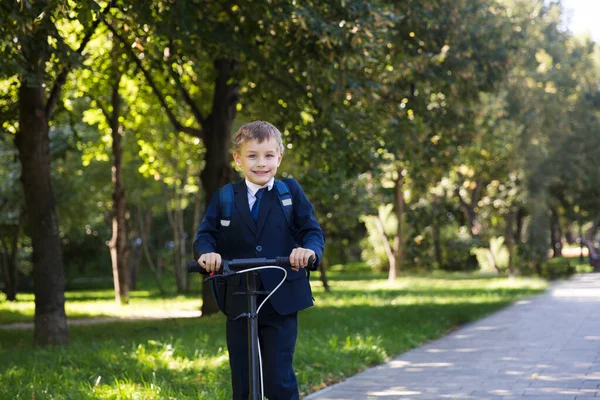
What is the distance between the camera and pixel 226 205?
464cm

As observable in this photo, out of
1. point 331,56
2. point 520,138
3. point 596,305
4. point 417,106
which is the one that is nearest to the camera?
point 331,56

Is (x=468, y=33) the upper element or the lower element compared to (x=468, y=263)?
upper

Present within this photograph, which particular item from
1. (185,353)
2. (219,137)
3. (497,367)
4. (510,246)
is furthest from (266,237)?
(510,246)

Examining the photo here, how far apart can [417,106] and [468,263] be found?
29.0 m

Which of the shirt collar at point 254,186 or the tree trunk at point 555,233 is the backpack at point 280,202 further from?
the tree trunk at point 555,233

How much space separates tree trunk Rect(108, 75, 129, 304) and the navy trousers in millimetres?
15187

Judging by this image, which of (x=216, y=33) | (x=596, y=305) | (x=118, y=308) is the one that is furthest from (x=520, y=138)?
(x=216, y=33)

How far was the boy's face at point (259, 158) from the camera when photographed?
4.46 m

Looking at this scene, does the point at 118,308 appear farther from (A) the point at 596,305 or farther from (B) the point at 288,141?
(A) the point at 596,305

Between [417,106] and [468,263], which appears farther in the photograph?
[468,263]

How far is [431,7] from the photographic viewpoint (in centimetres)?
1437

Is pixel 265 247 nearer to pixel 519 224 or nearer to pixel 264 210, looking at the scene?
pixel 264 210

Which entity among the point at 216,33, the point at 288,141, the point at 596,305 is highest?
the point at 216,33

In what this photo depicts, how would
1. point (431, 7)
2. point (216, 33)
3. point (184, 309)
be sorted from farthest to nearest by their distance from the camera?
point (184, 309), point (431, 7), point (216, 33)
